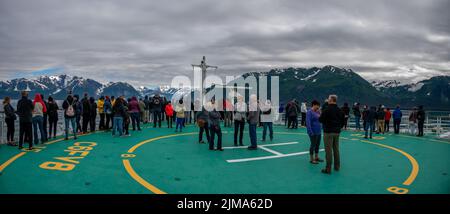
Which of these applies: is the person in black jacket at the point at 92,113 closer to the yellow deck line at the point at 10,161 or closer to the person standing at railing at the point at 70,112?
the person standing at railing at the point at 70,112

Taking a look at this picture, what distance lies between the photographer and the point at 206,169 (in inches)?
315

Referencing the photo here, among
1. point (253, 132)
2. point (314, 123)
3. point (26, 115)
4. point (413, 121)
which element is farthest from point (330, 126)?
point (413, 121)

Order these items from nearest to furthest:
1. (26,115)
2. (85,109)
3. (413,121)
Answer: (26,115)
(85,109)
(413,121)

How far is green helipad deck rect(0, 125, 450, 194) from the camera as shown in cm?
634

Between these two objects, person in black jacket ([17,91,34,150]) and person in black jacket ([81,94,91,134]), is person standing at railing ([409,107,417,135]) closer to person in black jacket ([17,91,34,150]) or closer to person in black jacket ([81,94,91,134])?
person in black jacket ([81,94,91,134])

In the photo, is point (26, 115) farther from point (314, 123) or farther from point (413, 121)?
point (413, 121)

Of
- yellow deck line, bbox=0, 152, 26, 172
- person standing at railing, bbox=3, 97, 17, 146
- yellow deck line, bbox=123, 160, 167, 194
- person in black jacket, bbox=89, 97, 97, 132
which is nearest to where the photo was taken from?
yellow deck line, bbox=123, 160, 167, 194

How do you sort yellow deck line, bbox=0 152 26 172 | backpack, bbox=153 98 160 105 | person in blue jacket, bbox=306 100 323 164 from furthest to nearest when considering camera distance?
backpack, bbox=153 98 160 105 → person in blue jacket, bbox=306 100 323 164 → yellow deck line, bbox=0 152 26 172

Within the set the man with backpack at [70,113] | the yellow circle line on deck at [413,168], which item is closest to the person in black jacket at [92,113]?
the man with backpack at [70,113]

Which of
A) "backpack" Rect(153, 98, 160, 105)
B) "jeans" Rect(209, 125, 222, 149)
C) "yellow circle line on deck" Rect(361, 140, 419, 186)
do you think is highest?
"backpack" Rect(153, 98, 160, 105)

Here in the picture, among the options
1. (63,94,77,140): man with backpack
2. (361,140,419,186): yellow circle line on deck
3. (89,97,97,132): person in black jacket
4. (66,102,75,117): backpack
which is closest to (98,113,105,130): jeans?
(89,97,97,132): person in black jacket

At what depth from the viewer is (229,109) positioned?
1959 centimetres
